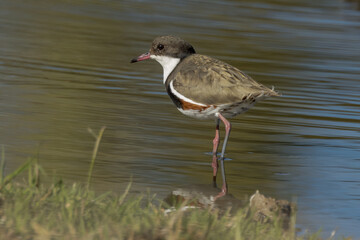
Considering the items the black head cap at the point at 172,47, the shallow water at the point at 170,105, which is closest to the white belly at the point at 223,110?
the shallow water at the point at 170,105

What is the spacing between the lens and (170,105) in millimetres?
11375

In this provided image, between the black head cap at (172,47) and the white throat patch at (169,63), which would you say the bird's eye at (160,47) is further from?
the white throat patch at (169,63)

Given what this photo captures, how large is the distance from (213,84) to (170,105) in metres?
2.67

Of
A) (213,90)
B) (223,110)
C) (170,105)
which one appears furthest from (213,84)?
(170,105)

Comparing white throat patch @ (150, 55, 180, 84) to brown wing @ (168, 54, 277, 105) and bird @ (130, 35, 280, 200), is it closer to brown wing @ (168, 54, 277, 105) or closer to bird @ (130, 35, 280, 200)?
bird @ (130, 35, 280, 200)

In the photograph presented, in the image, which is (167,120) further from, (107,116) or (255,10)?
(255,10)

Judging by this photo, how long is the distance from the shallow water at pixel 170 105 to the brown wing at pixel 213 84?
647 millimetres

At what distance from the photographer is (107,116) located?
10328mm

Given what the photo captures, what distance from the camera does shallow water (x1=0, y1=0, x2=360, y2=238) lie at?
7.87 metres

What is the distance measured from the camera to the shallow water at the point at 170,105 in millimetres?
7871

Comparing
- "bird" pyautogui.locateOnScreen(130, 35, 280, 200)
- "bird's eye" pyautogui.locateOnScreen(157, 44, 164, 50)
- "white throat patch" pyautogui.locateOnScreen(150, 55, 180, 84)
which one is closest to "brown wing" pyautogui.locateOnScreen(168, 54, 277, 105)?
"bird" pyautogui.locateOnScreen(130, 35, 280, 200)

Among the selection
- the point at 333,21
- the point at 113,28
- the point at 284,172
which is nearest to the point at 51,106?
the point at 284,172

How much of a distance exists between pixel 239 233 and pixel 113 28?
43.3 feet

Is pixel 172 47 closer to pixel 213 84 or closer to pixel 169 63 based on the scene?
pixel 169 63
